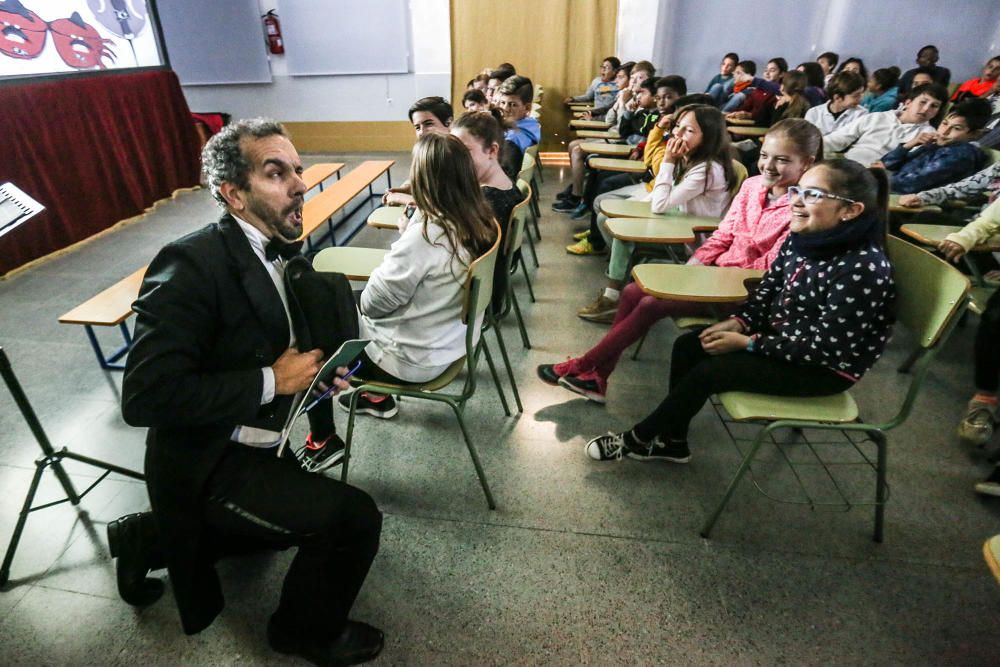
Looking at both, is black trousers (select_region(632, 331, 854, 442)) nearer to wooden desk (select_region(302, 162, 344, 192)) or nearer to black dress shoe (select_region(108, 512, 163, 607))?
black dress shoe (select_region(108, 512, 163, 607))

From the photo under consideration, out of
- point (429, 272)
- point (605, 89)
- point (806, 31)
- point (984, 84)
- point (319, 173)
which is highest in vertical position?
point (806, 31)

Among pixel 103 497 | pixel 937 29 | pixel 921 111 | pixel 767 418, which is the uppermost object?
pixel 937 29

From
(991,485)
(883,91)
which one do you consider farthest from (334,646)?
(883,91)

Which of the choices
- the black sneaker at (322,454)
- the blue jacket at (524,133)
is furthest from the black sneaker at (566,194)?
the black sneaker at (322,454)

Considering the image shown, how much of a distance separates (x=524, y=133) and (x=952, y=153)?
2.52 m

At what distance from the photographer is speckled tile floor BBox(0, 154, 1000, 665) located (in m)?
1.33

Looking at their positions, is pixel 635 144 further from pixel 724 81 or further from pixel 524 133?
pixel 724 81

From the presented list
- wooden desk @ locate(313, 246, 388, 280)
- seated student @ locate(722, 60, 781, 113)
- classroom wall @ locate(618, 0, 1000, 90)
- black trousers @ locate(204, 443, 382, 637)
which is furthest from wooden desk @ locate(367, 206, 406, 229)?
classroom wall @ locate(618, 0, 1000, 90)

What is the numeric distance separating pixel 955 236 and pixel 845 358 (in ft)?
4.14

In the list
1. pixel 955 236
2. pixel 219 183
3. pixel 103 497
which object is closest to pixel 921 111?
pixel 955 236

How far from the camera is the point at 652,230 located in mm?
2199

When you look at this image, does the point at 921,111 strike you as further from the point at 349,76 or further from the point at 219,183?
the point at 349,76

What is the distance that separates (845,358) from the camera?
146cm

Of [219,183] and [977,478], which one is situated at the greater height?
[219,183]
